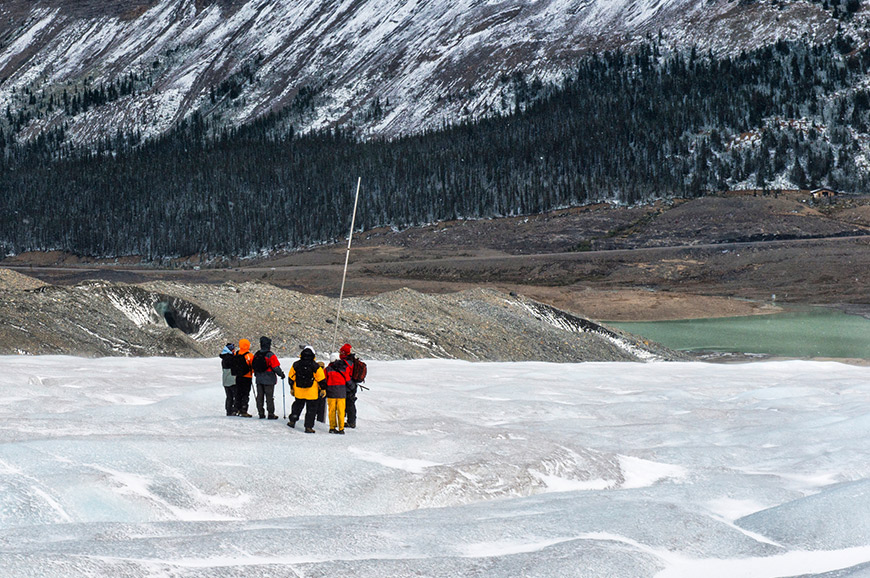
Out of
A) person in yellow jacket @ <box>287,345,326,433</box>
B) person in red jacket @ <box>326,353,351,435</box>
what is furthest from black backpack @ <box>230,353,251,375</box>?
person in red jacket @ <box>326,353,351,435</box>

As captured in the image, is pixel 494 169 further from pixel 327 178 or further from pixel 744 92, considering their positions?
pixel 744 92

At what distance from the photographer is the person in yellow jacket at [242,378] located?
57.0 ft

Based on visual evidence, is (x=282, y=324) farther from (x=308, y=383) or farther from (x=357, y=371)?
(x=308, y=383)

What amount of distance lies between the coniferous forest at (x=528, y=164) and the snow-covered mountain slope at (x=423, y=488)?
122 meters

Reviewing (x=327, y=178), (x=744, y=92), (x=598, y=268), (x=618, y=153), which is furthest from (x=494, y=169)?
(x=598, y=268)

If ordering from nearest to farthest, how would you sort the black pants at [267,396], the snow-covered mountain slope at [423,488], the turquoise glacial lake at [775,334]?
the snow-covered mountain slope at [423,488], the black pants at [267,396], the turquoise glacial lake at [775,334]

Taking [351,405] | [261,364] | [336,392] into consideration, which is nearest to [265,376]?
[261,364]

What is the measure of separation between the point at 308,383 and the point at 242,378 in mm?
1969

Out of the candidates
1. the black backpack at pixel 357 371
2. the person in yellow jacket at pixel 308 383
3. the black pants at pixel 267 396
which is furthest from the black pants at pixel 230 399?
the black backpack at pixel 357 371

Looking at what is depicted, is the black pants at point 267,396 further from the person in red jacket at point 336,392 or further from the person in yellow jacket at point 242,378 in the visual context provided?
the person in red jacket at point 336,392

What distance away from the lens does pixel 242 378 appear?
57.0 ft

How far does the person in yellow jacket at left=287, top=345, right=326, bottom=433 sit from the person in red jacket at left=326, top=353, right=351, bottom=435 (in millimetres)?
172

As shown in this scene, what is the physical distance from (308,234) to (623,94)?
6231 centimetres

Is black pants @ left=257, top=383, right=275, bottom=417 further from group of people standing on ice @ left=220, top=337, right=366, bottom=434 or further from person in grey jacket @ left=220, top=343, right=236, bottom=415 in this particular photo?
person in grey jacket @ left=220, top=343, right=236, bottom=415
